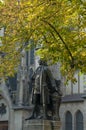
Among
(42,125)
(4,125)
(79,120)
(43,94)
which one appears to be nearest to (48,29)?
(43,94)

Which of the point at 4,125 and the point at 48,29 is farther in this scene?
the point at 4,125

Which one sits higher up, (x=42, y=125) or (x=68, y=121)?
(x=68, y=121)

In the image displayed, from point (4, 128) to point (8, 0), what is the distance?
71.6 ft

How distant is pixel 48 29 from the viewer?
1198 cm

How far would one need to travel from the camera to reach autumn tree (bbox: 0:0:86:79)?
11.2 m

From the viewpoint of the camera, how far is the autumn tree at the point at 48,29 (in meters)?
11.2

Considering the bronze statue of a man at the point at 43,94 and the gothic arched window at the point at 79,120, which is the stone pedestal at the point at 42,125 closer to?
the bronze statue of a man at the point at 43,94

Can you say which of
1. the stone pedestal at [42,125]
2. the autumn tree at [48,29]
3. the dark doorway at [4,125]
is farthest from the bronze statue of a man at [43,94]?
the dark doorway at [4,125]

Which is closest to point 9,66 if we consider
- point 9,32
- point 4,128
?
point 9,32

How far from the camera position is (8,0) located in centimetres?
1140

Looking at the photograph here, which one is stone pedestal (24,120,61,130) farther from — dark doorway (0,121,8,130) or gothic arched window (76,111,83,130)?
dark doorway (0,121,8,130)

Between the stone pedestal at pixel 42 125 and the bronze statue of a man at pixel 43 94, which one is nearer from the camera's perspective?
the stone pedestal at pixel 42 125

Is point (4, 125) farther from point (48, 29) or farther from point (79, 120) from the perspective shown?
point (48, 29)

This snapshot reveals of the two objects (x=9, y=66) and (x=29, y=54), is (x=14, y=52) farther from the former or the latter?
(x=29, y=54)
